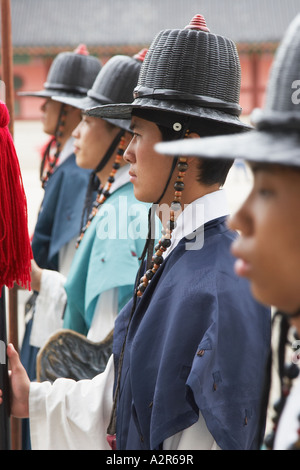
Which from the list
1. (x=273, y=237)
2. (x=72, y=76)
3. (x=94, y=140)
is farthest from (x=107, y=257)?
(x=72, y=76)

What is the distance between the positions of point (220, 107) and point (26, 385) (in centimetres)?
100

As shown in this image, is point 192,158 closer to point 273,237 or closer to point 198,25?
point 198,25

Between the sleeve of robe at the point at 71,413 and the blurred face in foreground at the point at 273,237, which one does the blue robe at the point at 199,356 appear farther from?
the blurred face in foreground at the point at 273,237

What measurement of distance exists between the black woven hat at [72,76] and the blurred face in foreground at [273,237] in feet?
10.2

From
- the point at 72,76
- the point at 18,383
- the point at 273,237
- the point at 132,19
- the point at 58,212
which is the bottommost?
the point at 132,19

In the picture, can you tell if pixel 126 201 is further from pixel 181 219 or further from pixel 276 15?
pixel 276 15

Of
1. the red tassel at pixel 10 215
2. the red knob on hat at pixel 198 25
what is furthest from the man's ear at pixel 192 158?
the red tassel at pixel 10 215

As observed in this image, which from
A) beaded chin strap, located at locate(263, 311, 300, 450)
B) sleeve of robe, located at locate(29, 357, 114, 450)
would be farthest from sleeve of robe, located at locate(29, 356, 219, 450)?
beaded chin strap, located at locate(263, 311, 300, 450)

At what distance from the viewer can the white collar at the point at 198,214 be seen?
1829mm

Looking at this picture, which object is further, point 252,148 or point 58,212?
point 58,212

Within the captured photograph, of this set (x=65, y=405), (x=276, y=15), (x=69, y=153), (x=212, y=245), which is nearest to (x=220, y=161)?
(x=212, y=245)

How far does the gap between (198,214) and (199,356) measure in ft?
1.41

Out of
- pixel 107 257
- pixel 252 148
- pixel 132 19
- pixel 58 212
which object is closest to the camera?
pixel 252 148

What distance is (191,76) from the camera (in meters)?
1.85
